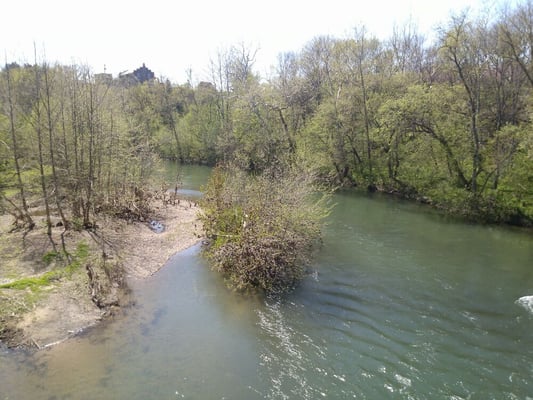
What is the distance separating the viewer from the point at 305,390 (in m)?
7.58

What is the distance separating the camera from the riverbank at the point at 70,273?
9.48 m

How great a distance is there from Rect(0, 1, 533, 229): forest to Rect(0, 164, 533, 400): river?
715 centimetres

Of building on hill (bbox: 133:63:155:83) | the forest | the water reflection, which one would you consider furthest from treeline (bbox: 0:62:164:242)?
building on hill (bbox: 133:63:155:83)

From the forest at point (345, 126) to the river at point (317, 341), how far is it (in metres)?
7.15

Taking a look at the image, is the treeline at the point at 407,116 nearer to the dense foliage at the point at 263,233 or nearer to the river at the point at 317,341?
the dense foliage at the point at 263,233

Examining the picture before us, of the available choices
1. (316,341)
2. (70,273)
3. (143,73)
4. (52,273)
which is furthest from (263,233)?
(143,73)

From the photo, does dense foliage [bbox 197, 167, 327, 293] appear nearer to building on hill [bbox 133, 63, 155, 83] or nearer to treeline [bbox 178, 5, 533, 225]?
treeline [bbox 178, 5, 533, 225]

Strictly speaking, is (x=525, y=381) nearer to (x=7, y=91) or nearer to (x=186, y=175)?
(x=7, y=91)

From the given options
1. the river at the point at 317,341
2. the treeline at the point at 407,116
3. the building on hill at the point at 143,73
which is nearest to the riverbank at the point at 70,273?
the river at the point at 317,341

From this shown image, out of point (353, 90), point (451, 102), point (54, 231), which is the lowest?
point (54, 231)

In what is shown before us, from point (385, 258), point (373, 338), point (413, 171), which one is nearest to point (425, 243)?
point (385, 258)

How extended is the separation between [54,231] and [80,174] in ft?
9.04

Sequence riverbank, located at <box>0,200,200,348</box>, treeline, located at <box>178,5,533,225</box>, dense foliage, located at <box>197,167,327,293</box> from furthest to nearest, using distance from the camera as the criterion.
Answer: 1. treeline, located at <box>178,5,533,225</box>
2. dense foliage, located at <box>197,167,327,293</box>
3. riverbank, located at <box>0,200,200,348</box>

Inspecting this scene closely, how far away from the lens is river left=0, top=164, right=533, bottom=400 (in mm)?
7648
